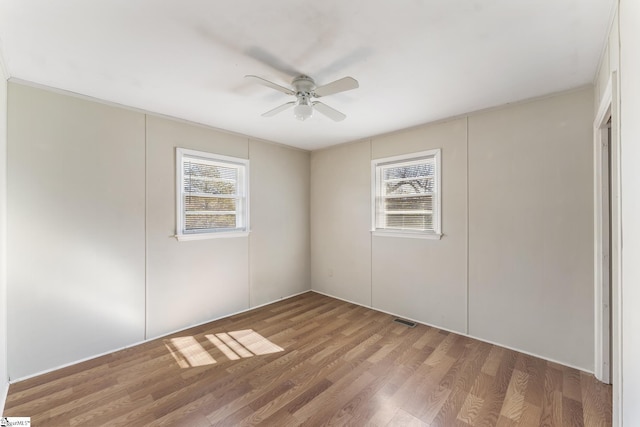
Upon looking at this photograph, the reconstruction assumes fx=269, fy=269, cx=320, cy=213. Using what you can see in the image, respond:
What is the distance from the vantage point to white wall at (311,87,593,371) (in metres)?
2.43

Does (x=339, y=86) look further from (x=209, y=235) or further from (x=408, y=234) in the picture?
(x=209, y=235)

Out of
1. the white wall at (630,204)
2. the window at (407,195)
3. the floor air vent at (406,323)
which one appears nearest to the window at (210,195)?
the window at (407,195)

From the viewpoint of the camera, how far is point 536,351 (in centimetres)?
263

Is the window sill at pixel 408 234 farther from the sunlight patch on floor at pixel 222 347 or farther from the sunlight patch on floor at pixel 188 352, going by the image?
the sunlight patch on floor at pixel 188 352

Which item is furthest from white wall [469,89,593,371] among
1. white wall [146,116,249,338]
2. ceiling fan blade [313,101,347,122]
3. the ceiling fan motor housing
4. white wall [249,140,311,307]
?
white wall [146,116,249,338]

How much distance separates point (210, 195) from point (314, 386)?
254 cm

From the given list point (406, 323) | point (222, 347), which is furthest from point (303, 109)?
point (406, 323)

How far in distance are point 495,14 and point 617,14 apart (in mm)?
606

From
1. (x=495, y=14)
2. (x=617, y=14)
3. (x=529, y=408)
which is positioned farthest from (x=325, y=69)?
(x=529, y=408)

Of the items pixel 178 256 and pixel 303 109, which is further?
pixel 178 256

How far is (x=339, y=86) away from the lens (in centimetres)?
197

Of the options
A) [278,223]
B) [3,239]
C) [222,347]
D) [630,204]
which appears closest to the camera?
[630,204]

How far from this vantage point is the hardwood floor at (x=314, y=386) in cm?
188

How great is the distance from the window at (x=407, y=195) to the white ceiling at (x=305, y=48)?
2.85ft
